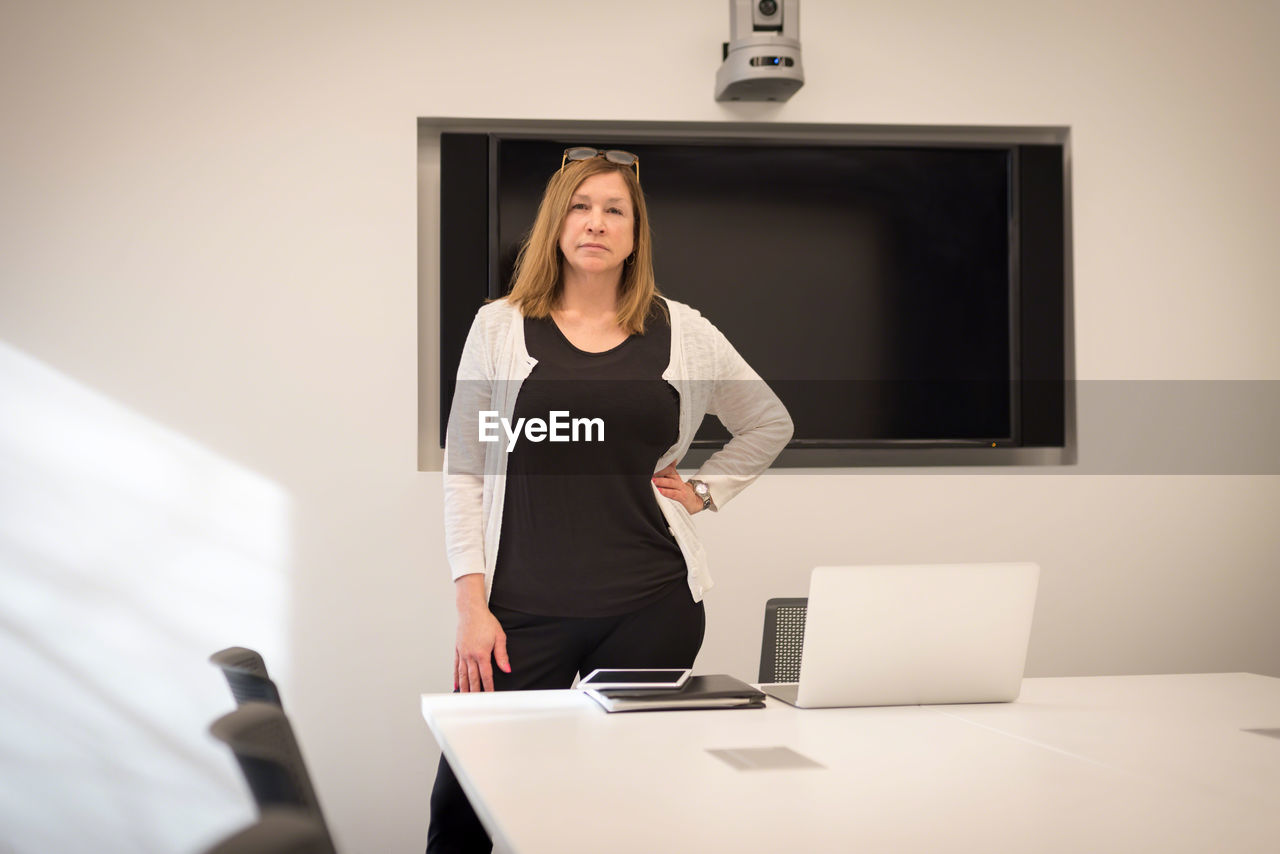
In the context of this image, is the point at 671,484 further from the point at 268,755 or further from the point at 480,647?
the point at 268,755

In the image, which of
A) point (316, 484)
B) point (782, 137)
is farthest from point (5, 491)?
point (782, 137)

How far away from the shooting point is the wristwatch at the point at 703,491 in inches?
99.1

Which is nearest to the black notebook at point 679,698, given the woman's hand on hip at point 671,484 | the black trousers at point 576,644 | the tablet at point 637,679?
the tablet at point 637,679

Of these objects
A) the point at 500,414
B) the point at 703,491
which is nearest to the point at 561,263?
the point at 500,414

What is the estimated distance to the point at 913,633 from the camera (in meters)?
1.73

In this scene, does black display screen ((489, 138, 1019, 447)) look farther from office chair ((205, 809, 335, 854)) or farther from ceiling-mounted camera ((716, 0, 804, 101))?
office chair ((205, 809, 335, 854))

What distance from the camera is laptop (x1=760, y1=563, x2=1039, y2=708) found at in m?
1.71

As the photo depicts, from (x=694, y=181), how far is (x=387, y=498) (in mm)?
1413

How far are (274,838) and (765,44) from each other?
10.2 feet

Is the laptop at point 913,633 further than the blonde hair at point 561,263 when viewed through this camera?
No

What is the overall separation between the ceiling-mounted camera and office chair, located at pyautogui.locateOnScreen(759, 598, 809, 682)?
177cm

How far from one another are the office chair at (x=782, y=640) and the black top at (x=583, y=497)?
0.82ft

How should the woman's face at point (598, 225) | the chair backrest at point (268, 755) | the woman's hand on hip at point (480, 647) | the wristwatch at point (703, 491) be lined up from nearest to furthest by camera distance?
the chair backrest at point (268, 755) → the woman's hand on hip at point (480, 647) → the woman's face at point (598, 225) → the wristwatch at point (703, 491)

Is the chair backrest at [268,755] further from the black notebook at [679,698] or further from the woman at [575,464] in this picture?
the woman at [575,464]
